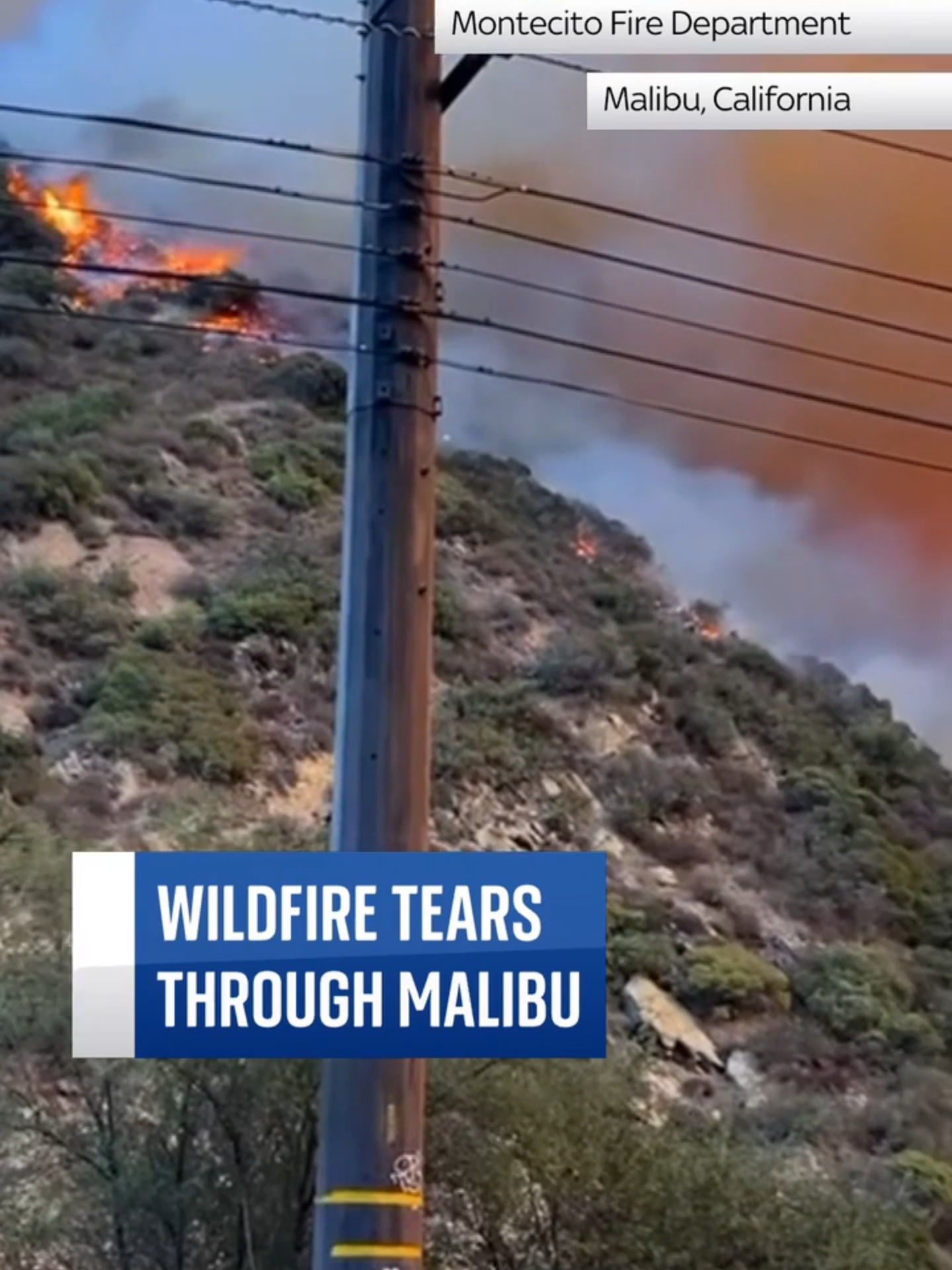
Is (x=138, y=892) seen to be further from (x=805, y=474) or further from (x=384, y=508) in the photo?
(x=805, y=474)

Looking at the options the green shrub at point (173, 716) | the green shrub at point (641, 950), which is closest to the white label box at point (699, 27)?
the green shrub at point (641, 950)

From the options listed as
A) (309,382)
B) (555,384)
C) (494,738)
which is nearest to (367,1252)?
(555,384)

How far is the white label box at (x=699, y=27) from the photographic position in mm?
6719

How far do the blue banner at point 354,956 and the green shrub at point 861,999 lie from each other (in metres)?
12.6

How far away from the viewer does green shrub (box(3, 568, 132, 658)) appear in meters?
22.6

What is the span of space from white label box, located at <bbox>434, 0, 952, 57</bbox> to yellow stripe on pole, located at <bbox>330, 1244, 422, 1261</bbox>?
3783 millimetres

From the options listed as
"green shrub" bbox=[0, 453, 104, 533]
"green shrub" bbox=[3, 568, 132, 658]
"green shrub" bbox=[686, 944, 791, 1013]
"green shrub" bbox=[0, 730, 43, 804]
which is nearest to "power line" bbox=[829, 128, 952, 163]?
"green shrub" bbox=[686, 944, 791, 1013]

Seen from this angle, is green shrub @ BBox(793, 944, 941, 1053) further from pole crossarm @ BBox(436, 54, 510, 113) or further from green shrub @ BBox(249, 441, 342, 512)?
pole crossarm @ BBox(436, 54, 510, 113)

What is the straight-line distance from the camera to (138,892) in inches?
293

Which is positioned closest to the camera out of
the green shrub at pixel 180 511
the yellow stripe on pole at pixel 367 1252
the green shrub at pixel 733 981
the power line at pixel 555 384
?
the yellow stripe on pole at pixel 367 1252

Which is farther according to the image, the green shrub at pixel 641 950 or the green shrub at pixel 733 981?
the green shrub at pixel 733 981

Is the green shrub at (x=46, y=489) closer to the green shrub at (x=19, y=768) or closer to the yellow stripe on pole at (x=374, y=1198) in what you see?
the green shrub at (x=19, y=768)

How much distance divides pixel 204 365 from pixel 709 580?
329 inches

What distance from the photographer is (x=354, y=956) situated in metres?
6.41
